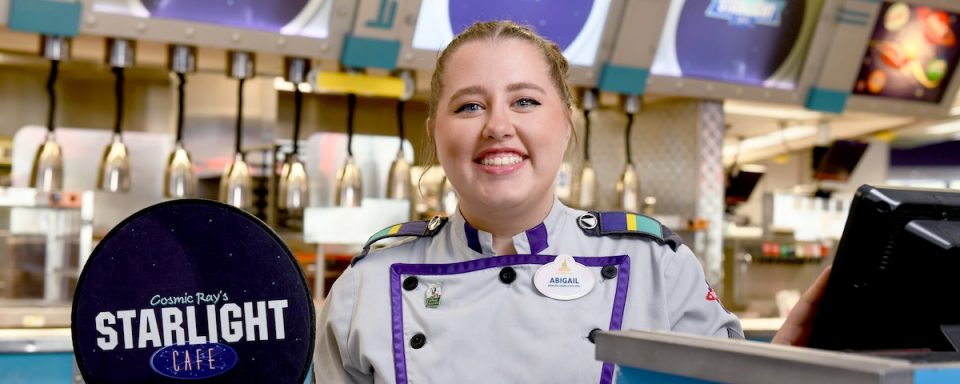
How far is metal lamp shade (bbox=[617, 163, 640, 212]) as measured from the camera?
4.21 metres

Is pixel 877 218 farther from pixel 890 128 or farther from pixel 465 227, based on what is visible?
pixel 890 128

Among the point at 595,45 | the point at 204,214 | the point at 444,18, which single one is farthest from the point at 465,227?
the point at 595,45

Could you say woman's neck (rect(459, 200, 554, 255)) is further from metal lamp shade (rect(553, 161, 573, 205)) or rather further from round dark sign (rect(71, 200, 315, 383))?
metal lamp shade (rect(553, 161, 573, 205))

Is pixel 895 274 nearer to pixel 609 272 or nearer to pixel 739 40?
pixel 609 272

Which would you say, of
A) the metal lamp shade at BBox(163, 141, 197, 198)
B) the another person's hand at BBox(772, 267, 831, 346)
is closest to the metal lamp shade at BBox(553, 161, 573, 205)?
the metal lamp shade at BBox(163, 141, 197, 198)

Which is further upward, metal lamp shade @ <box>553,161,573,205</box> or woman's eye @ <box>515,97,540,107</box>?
woman's eye @ <box>515,97,540,107</box>

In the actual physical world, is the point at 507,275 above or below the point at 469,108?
below

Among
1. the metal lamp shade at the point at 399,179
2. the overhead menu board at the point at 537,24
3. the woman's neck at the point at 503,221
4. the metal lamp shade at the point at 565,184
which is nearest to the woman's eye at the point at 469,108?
the woman's neck at the point at 503,221

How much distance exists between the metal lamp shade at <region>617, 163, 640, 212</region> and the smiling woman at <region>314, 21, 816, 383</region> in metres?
2.63

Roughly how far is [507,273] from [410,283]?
0.15 meters

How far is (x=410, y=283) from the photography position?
1.54m

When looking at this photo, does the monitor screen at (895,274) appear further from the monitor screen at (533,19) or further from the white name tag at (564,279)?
the monitor screen at (533,19)

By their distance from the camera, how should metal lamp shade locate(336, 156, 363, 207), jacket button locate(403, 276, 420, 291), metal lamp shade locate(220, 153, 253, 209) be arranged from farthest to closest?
metal lamp shade locate(336, 156, 363, 207), metal lamp shade locate(220, 153, 253, 209), jacket button locate(403, 276, 420, 291)

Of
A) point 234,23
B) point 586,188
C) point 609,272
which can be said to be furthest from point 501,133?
point 586,188
